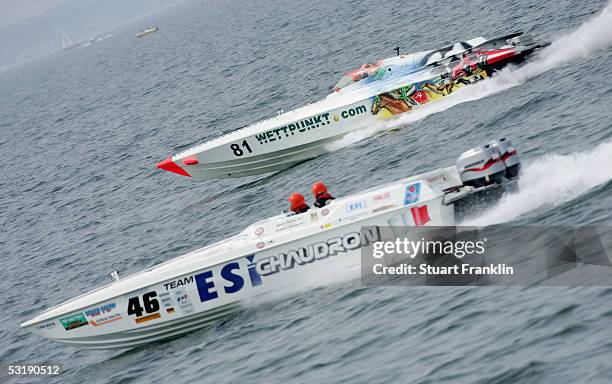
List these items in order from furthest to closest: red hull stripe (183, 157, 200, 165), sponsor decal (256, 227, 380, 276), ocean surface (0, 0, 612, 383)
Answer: red hull stripe (183, 157, 200, 165) → sponsor decal (256, 227, 380, 276) → ocean surface (0, 0, 612, 383)

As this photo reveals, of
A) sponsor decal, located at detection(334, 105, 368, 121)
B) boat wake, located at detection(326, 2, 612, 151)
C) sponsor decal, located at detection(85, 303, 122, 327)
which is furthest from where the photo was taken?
sponsor decal, located at detection(334, 105, 368, 121)

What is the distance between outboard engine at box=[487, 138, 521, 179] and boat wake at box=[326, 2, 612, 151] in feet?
32.4

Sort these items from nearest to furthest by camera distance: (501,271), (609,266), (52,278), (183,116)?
(609,266), (501,271), (52,278), (183,116)

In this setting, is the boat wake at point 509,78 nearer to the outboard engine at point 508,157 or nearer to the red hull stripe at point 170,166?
the red hull stripe at point 170,166

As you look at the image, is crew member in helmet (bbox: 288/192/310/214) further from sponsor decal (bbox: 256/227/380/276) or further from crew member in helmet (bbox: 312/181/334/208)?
sponsor decal (bbox: 256/227/380/276)

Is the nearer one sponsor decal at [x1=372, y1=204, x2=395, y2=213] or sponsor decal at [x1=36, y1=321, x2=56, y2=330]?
sponsor decal at [x1=372, y1=204, x2=395, y2=213]

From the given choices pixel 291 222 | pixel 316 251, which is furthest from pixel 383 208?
pixel 291 222

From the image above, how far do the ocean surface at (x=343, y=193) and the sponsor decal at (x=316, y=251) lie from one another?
57cm

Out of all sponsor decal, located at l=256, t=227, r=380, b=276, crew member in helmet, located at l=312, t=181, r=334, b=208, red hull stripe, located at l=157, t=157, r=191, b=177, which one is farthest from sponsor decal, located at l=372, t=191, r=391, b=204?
red hull stripe, located at l=157, t=157, r=191, b=177

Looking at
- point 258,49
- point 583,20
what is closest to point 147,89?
point 258,49

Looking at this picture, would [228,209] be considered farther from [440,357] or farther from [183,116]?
[183,116]

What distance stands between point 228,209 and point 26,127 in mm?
53863

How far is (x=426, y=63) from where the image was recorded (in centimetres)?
2438

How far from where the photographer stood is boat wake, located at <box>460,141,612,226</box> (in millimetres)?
14148
